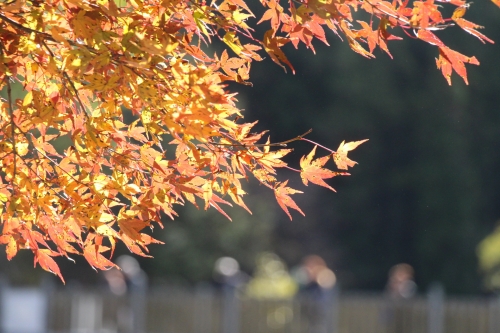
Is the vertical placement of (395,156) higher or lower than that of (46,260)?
higher

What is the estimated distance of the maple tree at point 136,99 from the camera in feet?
6.33

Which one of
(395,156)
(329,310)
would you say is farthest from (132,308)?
(395,156)

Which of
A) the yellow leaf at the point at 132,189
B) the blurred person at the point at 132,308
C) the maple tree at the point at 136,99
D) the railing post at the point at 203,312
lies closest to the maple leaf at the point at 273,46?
the maple tree at the point at 136,99

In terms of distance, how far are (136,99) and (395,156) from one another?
22117mm

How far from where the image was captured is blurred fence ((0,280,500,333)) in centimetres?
1076

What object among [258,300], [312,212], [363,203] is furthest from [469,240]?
[258,300]

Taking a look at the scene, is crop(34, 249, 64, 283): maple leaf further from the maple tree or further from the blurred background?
the blurred background

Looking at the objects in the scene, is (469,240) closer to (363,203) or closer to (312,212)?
(363,203)

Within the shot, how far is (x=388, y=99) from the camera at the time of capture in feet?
76.3

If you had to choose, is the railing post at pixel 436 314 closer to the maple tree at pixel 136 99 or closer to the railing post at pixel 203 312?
the railing post at pixel 203 312

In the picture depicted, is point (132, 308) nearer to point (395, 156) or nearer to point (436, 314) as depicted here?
point (436, 314)

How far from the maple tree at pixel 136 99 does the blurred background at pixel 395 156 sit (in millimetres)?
18826

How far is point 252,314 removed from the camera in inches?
432

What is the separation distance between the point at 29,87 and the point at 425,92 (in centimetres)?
2172
